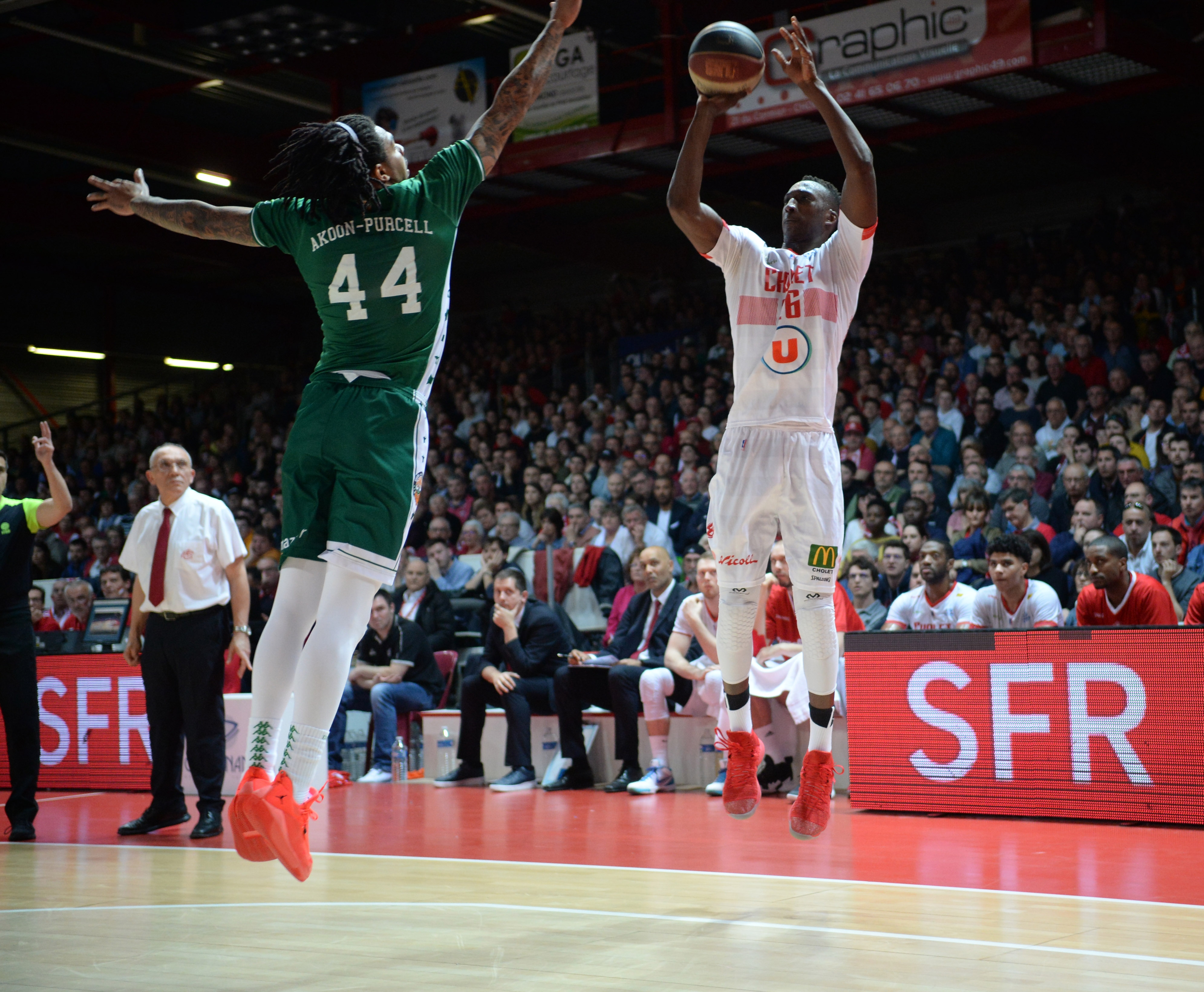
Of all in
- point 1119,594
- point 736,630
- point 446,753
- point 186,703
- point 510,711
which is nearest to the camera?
point 736,630

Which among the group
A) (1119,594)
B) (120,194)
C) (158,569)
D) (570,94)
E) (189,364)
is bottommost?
(1119,594)

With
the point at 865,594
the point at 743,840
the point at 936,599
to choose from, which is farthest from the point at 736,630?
the point at 865,594

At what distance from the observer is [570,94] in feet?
47.8

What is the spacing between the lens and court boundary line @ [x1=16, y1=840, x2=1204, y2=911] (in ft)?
14.8

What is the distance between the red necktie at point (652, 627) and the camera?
30.7 feet

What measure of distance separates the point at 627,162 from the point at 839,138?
11786mm

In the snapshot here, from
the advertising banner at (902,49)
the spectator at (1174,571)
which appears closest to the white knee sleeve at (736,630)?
the spectator at (1174,571)

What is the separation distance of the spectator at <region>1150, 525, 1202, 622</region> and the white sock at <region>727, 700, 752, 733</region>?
4755 mm

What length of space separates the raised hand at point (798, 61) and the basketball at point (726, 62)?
12 centimetres

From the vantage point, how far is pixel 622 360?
17797 millimetres

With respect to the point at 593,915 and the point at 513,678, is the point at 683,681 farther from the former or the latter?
the point at 593,915

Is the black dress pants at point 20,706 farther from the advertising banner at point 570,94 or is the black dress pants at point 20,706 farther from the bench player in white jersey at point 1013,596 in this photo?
the advertising banner at point 570,94

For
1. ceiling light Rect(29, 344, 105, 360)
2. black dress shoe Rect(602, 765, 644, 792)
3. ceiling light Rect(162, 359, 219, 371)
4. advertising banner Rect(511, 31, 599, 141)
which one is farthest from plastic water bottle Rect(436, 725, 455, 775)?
ceiling light Rect(162, 359, 219, 371)

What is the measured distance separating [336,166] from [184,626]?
4.01m
